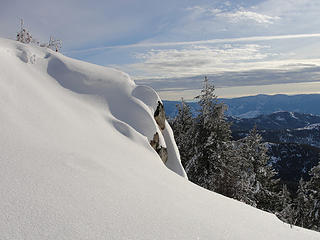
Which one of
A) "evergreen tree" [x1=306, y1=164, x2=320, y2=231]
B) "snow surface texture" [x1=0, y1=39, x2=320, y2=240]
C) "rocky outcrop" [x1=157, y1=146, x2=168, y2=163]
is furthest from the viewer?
"evergreen tree" [x1=306, y1=164, x2=320, y2=231]

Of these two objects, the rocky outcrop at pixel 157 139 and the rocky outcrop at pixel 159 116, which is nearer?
the rocky outcrop at pixel 157 139

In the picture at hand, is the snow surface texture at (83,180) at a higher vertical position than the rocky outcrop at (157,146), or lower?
higher

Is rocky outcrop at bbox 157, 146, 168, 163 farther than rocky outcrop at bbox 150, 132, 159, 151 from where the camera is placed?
Yes

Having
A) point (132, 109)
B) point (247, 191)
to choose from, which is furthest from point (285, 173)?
point (132, 109)

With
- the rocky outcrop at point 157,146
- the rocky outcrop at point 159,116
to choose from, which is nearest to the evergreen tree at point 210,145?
the rocky outcrop at point 159,116

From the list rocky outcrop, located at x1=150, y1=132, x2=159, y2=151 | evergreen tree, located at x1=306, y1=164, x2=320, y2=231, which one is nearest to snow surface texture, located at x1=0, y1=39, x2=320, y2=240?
rocky outcrop, located at x1=150, y1=132, x2=159, y2=151

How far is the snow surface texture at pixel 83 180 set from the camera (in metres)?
3.16

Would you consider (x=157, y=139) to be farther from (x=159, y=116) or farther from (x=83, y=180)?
(x=83, y=180)

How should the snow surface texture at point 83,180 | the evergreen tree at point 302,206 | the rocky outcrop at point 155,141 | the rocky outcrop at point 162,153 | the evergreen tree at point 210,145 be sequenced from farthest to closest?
the evergreen tree at point 302,206 < the evergreen tree at point 210,145 < the rocky outcrop at point 162,153 < the rocky outcrop at point 155,141 < the snow surface texture at point 83,180

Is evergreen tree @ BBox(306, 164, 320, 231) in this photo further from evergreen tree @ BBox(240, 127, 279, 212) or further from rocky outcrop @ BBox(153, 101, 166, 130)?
rocky outcrop @ BBox(153, 101, 166, 130)

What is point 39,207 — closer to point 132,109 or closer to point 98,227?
point 98,227

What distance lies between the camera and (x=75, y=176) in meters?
4.41

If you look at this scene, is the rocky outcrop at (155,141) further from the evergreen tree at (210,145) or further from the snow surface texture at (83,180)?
the evergreen tree at (210,145)

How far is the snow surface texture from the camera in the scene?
316cm
